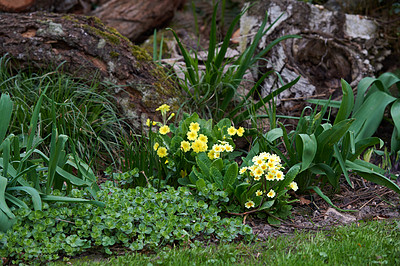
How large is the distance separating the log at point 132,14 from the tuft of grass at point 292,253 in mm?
5114

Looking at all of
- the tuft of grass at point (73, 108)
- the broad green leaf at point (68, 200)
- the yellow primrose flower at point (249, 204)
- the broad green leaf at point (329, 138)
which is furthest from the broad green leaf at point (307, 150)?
the tuft of grass at point (73, 108)

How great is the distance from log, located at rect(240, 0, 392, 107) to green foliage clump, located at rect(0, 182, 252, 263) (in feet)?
7.93

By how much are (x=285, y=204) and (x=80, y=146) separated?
5.39 feet

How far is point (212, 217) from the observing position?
97.0 inches

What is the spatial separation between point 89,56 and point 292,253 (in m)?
2.57

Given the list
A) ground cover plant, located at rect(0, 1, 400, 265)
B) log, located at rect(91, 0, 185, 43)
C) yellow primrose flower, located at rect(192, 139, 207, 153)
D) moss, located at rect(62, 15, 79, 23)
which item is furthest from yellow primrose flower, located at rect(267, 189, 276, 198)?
log, located at rect(91, 0, 185, 43)

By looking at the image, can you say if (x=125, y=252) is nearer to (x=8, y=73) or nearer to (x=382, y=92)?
(x=8, y=73)

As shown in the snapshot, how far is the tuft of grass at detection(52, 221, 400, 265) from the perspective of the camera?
6.86ft

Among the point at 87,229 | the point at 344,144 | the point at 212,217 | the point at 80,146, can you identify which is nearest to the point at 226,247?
the point at 212,217

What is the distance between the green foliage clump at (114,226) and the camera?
215 centimetres

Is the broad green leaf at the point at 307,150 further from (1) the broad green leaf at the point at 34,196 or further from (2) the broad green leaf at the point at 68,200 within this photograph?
(1) the broad green leaf at the point at 34,196

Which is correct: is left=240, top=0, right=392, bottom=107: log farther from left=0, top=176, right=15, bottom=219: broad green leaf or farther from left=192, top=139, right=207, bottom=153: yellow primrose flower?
left=0, top=176, right=15, bottom=219: broad green leaf

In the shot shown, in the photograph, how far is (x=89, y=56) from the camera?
384 centimetres

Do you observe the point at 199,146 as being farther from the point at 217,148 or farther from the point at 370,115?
the point at 370,115
